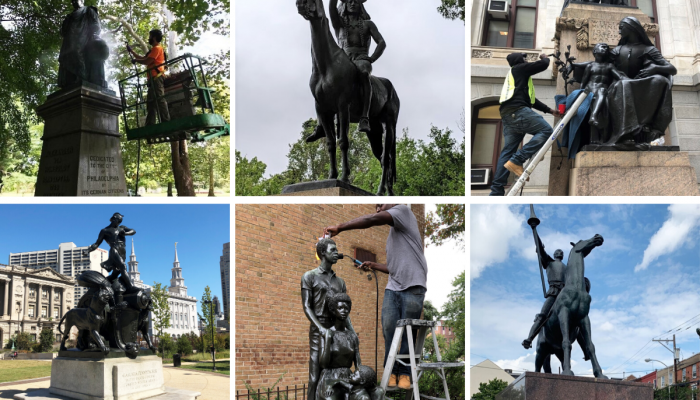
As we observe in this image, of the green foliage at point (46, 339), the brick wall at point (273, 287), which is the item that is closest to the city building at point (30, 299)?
the green foliage at point (46, 339)

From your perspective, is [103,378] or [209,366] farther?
[209,366]

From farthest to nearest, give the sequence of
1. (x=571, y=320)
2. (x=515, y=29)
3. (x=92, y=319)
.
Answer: (x=515, y=29)
(x=92, y=319)
(x=571, y=320)

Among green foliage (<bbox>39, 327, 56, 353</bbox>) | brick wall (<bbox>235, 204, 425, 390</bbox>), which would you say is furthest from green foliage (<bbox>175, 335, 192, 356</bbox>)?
brick wall (<bbox>235, 204, 425, 390</bbox>)

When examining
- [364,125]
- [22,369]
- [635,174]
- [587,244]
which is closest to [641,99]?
[635,174]

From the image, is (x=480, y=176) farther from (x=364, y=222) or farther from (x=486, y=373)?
(x=364, y=222)

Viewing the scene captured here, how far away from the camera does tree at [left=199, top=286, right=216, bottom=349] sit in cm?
1288

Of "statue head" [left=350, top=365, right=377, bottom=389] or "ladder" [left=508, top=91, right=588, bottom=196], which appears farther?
"ladder" [left=508, top=91, right=588, bottom=196]

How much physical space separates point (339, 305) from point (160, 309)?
10.1 meters

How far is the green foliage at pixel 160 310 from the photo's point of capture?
13.4 metres

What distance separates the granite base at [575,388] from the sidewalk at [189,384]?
17.0ft

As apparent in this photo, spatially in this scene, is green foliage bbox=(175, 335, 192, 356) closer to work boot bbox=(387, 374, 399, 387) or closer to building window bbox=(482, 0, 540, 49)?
work boot bbox=(387, 374, 399, 387)

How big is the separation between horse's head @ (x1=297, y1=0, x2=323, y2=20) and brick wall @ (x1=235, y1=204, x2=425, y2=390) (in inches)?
110

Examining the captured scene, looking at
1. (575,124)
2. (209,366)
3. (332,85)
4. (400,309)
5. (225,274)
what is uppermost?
(332,85)

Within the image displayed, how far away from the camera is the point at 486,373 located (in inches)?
428
